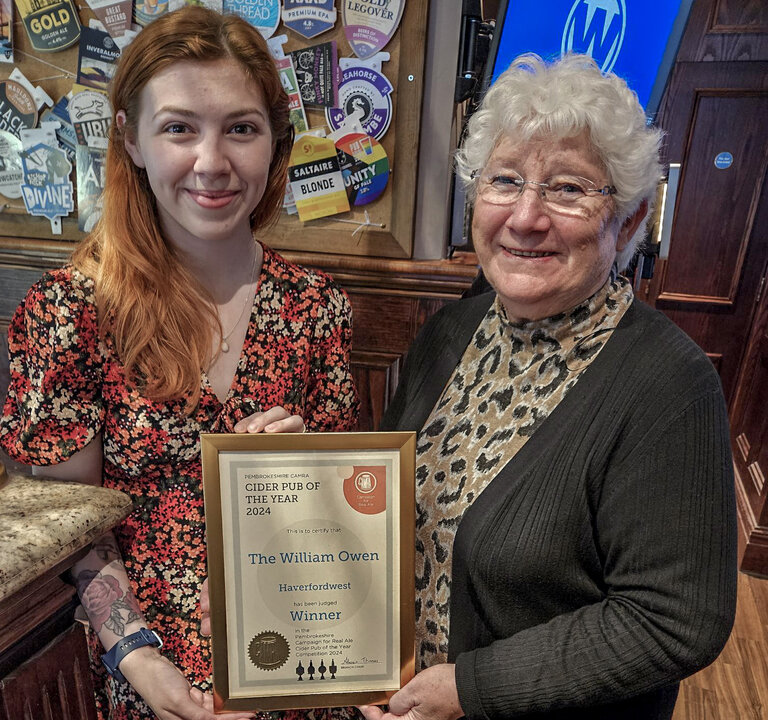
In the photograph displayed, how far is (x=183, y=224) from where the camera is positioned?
1.06 meters

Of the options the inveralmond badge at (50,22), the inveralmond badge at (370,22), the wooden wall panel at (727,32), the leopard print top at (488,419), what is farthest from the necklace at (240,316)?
the wooden wall panel at (727,32)

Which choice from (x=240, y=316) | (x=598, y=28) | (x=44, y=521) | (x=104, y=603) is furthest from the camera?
(x=598, y=28)

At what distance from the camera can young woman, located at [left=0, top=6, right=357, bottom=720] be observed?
1003 mm

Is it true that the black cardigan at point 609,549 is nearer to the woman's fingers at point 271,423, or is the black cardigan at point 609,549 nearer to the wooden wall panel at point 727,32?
the woman's fingers at point 271,423

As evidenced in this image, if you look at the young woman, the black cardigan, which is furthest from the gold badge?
the black cardigan

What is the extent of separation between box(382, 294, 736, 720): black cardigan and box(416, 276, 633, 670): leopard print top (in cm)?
3

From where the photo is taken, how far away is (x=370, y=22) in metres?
1.55

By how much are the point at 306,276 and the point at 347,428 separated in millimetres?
331

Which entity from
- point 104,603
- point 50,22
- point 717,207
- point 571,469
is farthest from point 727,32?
point 104,603

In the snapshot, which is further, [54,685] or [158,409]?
[158,409]

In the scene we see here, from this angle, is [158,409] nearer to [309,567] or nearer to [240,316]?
[240,316]

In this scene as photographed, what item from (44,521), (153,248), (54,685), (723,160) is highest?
(723,160)

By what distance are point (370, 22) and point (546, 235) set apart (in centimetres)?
89

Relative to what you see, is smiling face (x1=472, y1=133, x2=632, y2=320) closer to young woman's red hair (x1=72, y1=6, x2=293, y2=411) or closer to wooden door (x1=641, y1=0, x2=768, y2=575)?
young woman's red hair (x1=72, y1=6, x2=293, y2=411)
